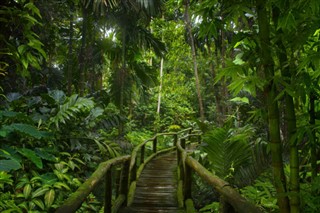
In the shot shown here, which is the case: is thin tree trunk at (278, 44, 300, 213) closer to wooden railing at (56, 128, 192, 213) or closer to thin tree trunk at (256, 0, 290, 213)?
thin tree trunk at (256, 0, 290, 213)

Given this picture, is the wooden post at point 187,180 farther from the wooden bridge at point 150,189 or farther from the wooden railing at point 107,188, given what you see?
the wooden railing at point 107,188

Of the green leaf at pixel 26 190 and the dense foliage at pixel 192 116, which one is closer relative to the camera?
the dense foliage at pixel 192 116

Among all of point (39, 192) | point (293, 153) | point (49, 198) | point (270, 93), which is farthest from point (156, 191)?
point (270, 93)

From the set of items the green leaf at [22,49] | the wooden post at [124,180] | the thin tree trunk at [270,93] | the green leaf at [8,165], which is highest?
the green leaf at [22,49]

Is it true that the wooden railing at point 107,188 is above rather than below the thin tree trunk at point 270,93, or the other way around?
below

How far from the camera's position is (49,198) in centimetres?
523

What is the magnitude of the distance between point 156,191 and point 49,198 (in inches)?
79.8

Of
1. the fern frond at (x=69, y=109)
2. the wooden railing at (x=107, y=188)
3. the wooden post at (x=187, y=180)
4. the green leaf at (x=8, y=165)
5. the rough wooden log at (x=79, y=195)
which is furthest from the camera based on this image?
the fern frond at (x=69, y=109)

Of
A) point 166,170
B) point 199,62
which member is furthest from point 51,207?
point 199,62

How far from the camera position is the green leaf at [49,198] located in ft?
16.9

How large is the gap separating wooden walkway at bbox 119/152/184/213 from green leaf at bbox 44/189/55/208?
135 centimetres

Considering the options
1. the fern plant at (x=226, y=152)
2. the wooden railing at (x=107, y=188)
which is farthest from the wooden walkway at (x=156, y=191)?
the fern plant at (x=226, y=152)

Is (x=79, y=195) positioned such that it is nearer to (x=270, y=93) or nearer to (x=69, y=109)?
(x=270, y=93)

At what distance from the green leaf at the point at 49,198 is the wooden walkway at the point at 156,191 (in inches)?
53.1
